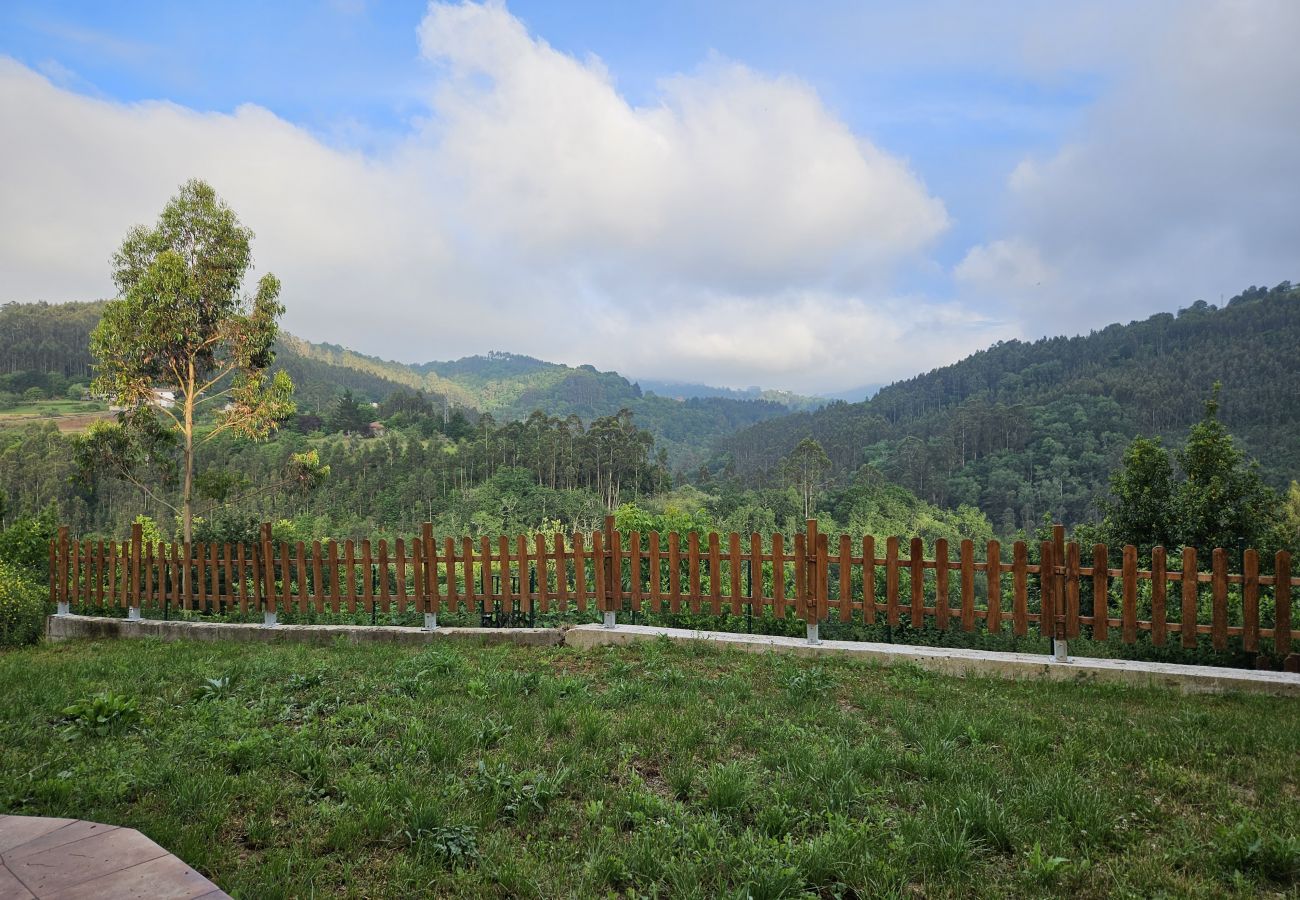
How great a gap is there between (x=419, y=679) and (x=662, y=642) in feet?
8.12

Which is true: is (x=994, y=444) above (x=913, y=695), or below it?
above

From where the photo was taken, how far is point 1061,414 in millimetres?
81500

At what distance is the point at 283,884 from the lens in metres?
2.67

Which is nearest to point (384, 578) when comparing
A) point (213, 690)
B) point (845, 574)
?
point (213, 690)

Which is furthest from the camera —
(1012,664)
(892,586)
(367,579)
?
(367,579)

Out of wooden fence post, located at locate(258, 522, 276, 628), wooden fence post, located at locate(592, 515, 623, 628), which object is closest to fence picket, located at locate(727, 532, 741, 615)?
wooden fence post, located at locate(592, 515, 623, 628)

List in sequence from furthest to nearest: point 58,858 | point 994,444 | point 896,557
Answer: point 994,444, point 896,557, point 58,858

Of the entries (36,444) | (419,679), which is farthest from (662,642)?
(36,444)

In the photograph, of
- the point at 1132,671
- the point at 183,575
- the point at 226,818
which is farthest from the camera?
the point at 183,575

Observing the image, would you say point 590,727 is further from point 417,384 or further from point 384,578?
point 417,384

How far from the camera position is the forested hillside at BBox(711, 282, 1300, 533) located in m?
65.7

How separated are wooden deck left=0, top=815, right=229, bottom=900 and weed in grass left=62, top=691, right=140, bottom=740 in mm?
1757

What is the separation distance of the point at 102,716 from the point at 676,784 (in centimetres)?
373

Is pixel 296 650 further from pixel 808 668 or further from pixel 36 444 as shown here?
pixel 36 444
